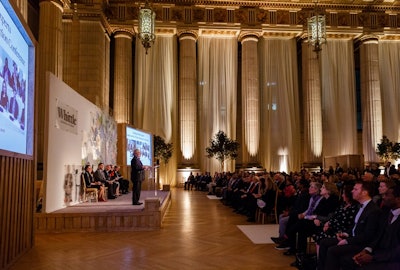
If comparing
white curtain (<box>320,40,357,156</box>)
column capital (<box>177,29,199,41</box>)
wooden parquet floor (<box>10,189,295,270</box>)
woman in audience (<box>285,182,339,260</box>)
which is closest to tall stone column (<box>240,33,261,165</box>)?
column capital (<box>177,29,199,41</box>)

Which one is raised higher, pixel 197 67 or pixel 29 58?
pixel 197 67

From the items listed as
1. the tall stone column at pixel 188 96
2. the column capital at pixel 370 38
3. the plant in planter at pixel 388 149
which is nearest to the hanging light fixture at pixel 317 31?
the tall stone column at pixel 188 96

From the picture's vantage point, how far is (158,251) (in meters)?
5.38

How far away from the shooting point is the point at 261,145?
21.9 meters

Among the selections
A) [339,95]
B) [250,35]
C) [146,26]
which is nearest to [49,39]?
[146,26]

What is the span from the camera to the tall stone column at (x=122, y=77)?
2014 cm

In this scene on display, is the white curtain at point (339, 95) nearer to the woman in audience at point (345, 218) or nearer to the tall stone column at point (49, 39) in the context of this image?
the tall stone column at point (49, 39)

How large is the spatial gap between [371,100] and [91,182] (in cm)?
1714

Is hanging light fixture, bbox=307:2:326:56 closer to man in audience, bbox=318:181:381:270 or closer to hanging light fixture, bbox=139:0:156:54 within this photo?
hanging light fixture, bbox=139:0:156:54

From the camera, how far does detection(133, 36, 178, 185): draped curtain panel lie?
2100 cm

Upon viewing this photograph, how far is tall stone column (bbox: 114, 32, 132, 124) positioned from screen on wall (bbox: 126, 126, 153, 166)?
4.59 meters

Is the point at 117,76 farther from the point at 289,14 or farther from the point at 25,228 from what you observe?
the point at 25,228

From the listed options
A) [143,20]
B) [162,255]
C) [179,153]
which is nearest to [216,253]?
[162,255]

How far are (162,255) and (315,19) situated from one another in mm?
8841
